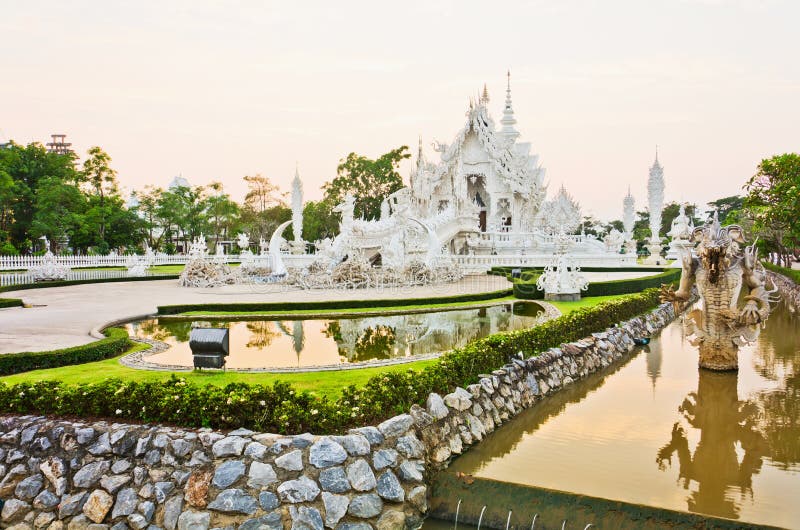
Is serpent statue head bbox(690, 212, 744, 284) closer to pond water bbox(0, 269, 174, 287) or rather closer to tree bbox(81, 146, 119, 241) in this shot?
pond water bbox(0, 269, 174, 287)

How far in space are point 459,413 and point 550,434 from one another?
4.91ft

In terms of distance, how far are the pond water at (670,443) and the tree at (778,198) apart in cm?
1532

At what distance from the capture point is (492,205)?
1834 inches

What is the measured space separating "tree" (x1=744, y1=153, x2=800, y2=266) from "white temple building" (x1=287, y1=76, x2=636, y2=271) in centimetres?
760

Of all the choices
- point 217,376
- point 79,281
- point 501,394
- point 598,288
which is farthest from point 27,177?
point 501,394

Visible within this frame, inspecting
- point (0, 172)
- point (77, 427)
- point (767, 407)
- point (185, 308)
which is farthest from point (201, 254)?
point (767, 407)

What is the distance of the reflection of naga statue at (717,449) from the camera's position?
22.1ft

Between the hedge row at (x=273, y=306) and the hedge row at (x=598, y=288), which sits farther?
the hedge row at (x=598, y=288)

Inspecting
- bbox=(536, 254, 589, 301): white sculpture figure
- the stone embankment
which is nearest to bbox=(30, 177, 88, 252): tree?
bbox=(536, 254, 589, 301): white sculpture figure

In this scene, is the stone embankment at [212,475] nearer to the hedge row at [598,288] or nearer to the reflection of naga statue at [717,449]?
the reflection of naga statue at [717,449]

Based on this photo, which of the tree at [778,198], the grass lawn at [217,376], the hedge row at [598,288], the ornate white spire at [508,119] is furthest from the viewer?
the ornate white spire at [508,119]

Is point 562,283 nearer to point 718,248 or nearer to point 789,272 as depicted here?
point 718,248

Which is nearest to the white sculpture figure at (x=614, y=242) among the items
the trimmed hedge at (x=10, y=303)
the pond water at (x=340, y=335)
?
the pond water at (x=340, y=335)

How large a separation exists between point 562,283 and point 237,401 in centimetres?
1529
